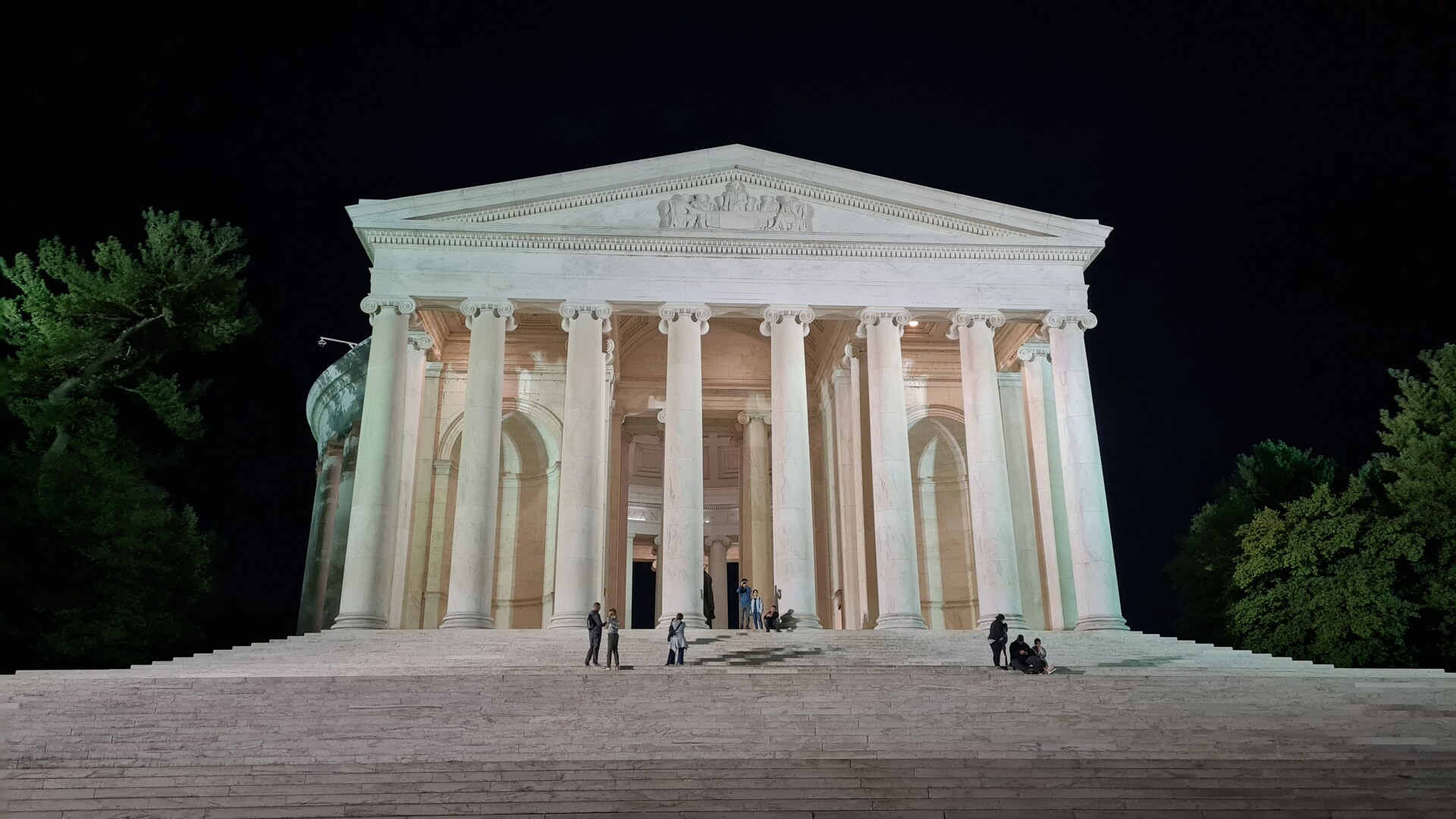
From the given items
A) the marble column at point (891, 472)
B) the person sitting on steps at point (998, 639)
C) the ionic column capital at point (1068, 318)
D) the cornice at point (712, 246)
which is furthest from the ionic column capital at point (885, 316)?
the person sitting on steps at point (998, 639)

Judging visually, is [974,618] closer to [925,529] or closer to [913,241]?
[925,529]

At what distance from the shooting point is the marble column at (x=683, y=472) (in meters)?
37.0

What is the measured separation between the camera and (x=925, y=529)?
50.8m

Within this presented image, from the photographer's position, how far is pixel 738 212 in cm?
4191

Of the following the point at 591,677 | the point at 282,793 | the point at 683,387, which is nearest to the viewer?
the point at 282,793

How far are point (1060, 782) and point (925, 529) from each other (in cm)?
3319

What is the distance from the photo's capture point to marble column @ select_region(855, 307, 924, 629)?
3778 cm

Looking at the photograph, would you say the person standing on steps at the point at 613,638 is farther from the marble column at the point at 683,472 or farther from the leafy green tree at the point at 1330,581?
the leafy green tree at the point at 1330,581

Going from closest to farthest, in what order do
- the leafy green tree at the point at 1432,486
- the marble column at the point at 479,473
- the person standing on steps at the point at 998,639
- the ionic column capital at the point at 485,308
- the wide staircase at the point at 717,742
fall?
the wide staircase at the point at 717,742
the person standing on steps at the point at 998,639
the marble column at the point at 479,473
the ionic column capital at the point at 485,308
the leafy green tree at the point at 1432,486

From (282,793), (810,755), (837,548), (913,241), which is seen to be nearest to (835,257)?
(913,241)

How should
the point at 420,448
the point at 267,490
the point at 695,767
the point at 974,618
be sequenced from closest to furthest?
the point at 695,767, the point at 420,448, the point at 974,618, the point at 267,490

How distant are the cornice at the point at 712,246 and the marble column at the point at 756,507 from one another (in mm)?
11817

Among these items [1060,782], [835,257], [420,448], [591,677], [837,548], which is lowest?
[1060,782]

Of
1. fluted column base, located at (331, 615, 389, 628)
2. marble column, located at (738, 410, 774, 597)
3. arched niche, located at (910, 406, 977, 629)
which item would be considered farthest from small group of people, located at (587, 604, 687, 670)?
arched niche, located at (910, 406, 977, 629)
